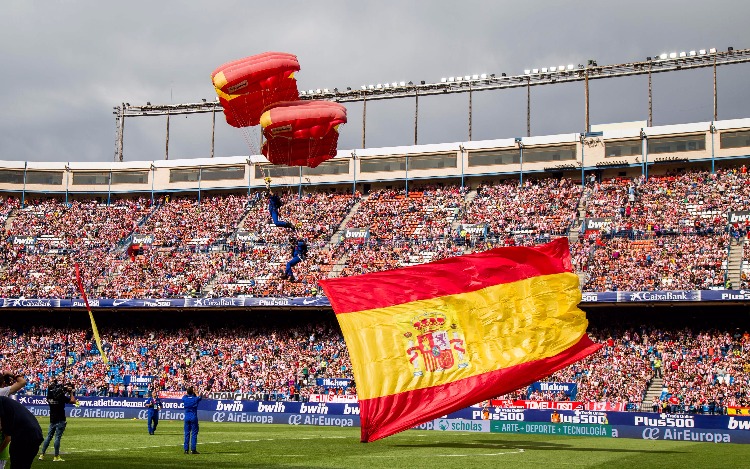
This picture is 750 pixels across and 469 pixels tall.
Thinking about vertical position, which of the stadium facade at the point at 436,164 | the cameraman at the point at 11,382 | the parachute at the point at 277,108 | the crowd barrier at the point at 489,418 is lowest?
the crowd barrier at the point at 489,418

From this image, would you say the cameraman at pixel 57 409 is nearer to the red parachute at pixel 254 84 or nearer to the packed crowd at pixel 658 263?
the red parachute at pixel 254 84

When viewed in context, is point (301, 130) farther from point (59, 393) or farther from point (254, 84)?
point (59, 393)

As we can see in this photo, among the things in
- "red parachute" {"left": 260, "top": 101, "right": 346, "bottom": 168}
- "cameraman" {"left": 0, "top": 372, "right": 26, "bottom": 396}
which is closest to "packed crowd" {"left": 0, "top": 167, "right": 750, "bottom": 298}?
"red parachute" {"left": 260, "top": 101, "right": 346, "bottom": 168}

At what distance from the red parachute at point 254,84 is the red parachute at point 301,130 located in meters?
0.69

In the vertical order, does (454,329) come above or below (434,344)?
above

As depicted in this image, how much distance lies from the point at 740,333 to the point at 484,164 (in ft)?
70.0

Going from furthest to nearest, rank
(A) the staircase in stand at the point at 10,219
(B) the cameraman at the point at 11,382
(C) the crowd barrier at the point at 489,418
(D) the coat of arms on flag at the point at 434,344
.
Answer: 1. (A) the staircase in stand at the point at 10,219
2. (C) the crowd barrier at the point at 489,418
3. (D) the coat of arms on flag at the point at 434,344
4. (B) the cameraman at the point at 11,382

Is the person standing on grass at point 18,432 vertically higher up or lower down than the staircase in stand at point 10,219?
lower down

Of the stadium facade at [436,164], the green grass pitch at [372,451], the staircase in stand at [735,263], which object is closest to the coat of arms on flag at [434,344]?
the green grass pitch at [372,451]

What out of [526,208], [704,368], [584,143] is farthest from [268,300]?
[704,368]

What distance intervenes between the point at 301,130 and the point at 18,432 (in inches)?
882

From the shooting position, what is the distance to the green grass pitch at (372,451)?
62.8 ft

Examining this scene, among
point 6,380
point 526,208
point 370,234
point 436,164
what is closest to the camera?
point 6,380

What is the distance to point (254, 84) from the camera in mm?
30703
